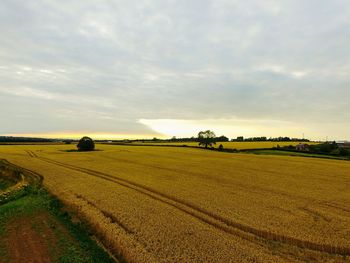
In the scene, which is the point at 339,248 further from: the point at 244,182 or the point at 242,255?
the point at 244,182

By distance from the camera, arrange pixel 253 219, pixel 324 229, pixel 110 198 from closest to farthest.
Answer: pixel 324 229 < pixel 253 219 < pixel 110 198

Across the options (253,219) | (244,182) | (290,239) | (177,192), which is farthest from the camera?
(244,182)

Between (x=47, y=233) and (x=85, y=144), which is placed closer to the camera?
(x=47, y=233)

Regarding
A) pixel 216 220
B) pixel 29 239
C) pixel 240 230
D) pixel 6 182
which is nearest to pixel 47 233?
pixel 29 239

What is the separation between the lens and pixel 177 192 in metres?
17.8

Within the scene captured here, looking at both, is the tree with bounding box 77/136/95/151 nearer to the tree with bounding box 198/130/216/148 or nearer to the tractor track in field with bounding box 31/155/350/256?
the tree with bounding box 198/130/216/148

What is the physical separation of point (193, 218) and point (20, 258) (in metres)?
6.83

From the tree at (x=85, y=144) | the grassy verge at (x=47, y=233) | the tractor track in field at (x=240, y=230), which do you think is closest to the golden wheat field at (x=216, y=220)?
the tractor track in field at (x=240, y=230)

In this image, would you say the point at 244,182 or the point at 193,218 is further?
the point at 244,182

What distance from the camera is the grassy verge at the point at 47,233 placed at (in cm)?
959

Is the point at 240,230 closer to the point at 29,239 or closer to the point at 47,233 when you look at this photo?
the point at 47,233

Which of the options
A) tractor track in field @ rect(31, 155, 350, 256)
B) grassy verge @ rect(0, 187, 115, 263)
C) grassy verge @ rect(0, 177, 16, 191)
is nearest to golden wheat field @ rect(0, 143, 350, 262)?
tractor track in field @ rect(31, 155, 350, 256)

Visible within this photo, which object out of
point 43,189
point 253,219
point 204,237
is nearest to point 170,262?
point 204,237

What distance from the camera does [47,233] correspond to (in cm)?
1164
